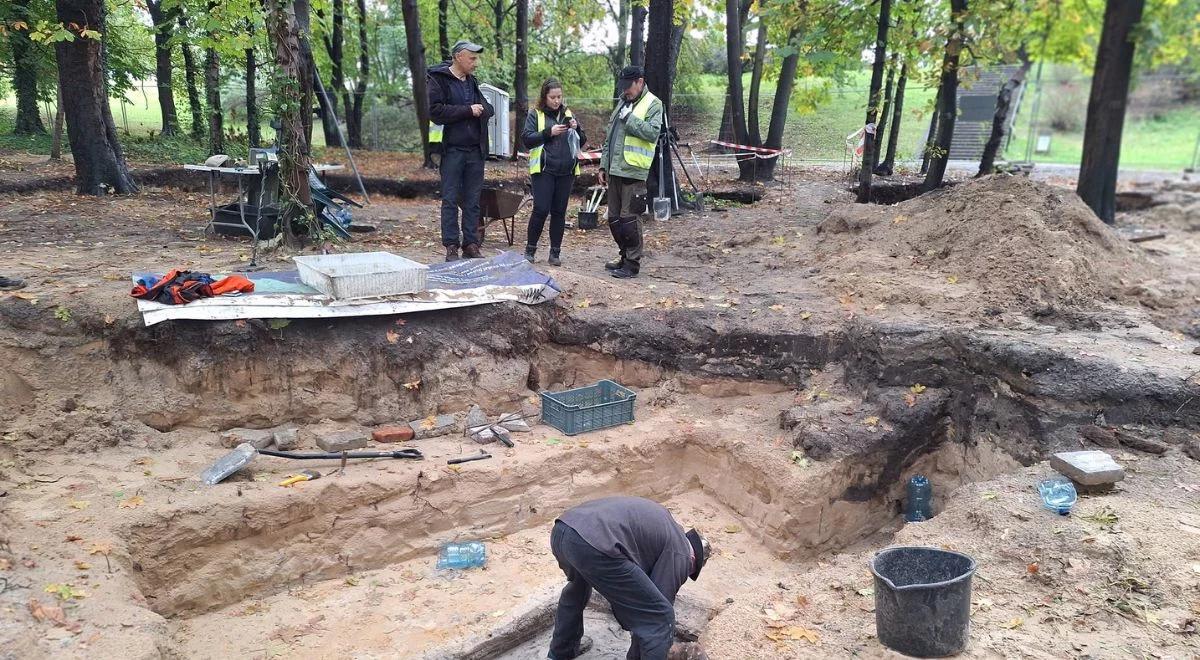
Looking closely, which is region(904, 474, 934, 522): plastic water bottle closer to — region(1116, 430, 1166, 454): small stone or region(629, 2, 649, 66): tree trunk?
region(1116, 430, 1166, 454): small stone

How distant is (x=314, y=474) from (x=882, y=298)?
5167 mm

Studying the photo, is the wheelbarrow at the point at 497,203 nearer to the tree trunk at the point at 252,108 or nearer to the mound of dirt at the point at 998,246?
the tree trunk at the point at 252,108

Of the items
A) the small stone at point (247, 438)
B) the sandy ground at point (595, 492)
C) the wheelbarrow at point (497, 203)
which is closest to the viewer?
the sandy ground at point (595, 492)

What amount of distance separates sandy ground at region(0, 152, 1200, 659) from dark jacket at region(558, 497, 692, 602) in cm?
60

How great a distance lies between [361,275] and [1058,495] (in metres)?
5.07

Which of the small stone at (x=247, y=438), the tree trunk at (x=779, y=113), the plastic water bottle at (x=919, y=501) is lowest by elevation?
the plastic water bottle at (x=919, y=501)

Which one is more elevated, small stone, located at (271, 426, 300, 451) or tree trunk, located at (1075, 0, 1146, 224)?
tree trunk, located at (1075, 0, 1146, 224)

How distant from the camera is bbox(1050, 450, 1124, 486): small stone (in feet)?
15.1

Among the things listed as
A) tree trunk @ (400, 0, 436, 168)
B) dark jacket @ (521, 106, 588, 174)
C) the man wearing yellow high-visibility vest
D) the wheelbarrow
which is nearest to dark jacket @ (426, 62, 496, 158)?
dark jacket @ (521, 106, 588, 174)

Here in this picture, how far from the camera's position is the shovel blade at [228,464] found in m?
5.11

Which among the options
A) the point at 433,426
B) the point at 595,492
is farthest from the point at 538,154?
the point at 595,492

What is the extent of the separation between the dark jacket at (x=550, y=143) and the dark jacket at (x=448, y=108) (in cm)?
42

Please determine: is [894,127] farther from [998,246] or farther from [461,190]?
[461,190]

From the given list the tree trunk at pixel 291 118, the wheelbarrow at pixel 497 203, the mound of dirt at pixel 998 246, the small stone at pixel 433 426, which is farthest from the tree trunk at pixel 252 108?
the mound of dirt at pixel 998 246
